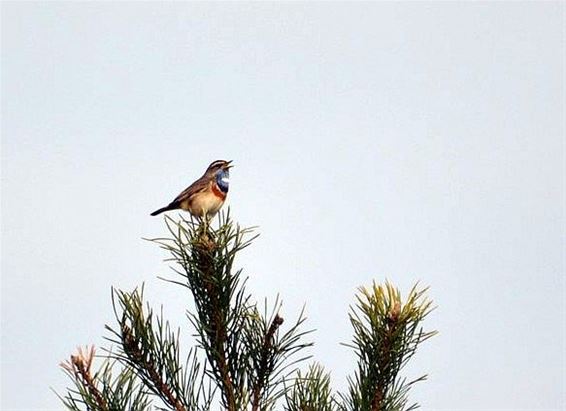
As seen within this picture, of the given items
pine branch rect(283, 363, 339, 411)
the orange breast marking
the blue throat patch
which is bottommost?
pine branch rect(283, 363, 339, 411)

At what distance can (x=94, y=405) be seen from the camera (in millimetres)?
4660

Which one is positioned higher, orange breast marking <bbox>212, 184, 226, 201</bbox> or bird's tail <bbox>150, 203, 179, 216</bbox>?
bird's tail <bbox>150, 203, 179, 216</bbox>

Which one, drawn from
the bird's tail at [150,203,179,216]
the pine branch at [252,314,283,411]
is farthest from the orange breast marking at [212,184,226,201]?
the pine branch at [252,314,283,411]

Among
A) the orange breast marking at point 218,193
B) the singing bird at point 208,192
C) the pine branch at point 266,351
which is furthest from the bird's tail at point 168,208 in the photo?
the pine branch at point 266,351

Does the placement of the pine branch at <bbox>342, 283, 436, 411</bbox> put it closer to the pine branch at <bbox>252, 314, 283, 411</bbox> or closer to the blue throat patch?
the pine branch at <bbox>252, 314, 283, 411</bbox>

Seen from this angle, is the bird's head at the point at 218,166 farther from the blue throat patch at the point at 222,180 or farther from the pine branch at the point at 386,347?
the pine branch at the point at 386,347

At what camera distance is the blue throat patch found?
11438mm

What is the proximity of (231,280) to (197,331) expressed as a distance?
31 cm

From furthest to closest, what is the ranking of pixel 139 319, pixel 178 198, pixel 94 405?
pixel 178 198, pixel 139 319, pixel 94 405

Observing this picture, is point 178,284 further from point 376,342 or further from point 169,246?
point 376,342

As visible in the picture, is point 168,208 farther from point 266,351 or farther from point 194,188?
point 266,351

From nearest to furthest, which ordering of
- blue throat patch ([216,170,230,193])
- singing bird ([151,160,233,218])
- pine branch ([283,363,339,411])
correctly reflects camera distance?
pine branch ([283,363,339,411])
singing bird ([151,160,233,218])
blue throat patch ([216,170,230,193])

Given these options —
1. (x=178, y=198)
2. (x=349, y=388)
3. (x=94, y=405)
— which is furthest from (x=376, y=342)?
(x=178, y=198)

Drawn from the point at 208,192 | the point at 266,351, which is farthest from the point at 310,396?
the point at 208,192
